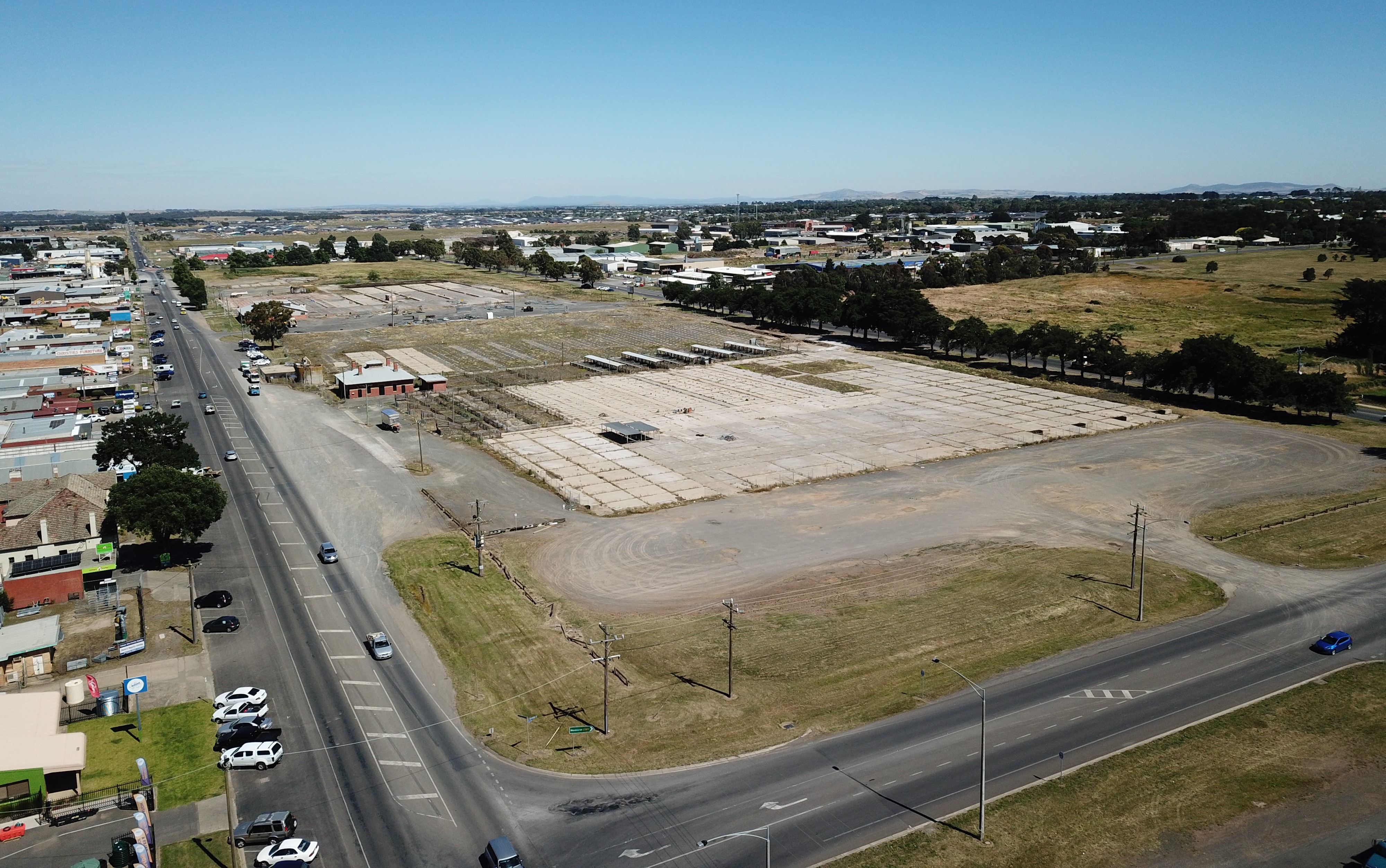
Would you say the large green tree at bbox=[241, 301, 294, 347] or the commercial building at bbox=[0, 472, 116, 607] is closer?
the commercial building at bbox=[0, 472, 116, 607]

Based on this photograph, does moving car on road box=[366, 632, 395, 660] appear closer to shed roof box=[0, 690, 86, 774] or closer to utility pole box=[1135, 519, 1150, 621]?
shed roof box=[0, 690, 86, 774]

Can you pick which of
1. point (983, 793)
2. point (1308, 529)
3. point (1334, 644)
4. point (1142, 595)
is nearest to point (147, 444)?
point (983, 793)

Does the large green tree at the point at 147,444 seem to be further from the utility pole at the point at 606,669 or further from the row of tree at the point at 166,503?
the utility pole at the point at 606,669

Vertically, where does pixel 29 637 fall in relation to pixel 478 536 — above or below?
below

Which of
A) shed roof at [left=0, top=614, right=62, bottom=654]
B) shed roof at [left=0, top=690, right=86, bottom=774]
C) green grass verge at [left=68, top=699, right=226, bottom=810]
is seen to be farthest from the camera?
shed roof at [left=0, top=614, right=62, bottom=654]

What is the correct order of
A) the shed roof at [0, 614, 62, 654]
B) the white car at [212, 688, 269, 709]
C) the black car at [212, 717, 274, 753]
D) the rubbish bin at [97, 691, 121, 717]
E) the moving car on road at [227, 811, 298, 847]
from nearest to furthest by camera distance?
the moving car on road at [227, 811, 298, 847] → the black car at [212, 717, 274, 753] → the white car at [212, 688, 269, 709] → the rubbish bin at [97, 691, 121, 717] → the shed roof at [0, 614, 62, 654]

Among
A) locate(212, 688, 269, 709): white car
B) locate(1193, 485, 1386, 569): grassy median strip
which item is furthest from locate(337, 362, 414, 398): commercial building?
locate(1193, 485, 1386, 569): grassy median strip

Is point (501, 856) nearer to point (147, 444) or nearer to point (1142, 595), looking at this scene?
point (1142, 595)
